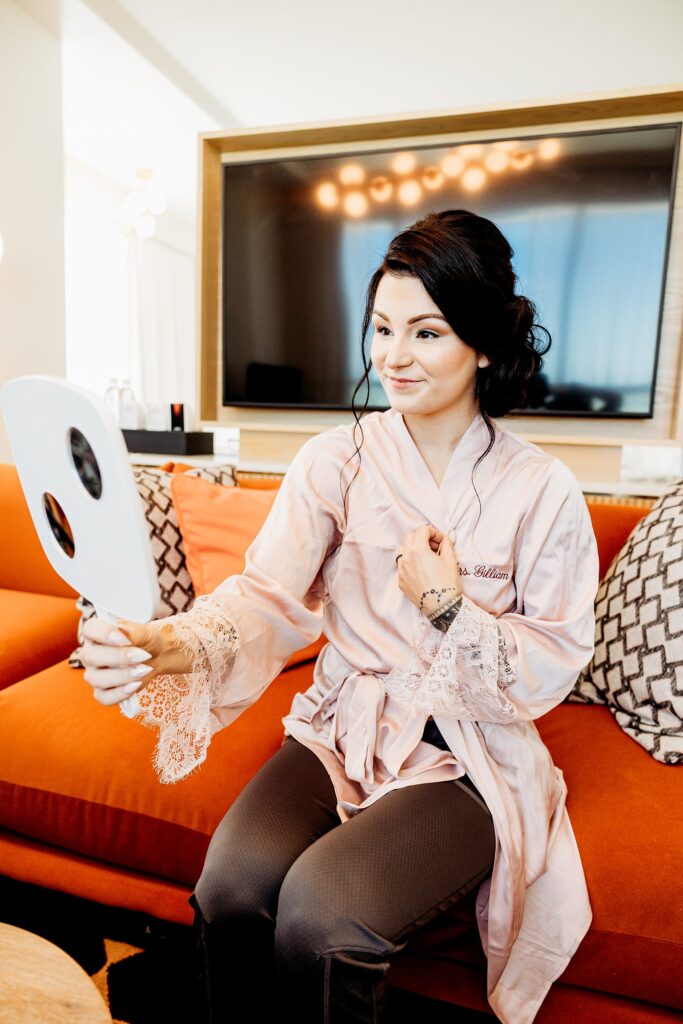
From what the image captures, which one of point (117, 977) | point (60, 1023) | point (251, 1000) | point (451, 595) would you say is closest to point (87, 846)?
point (117, 977)

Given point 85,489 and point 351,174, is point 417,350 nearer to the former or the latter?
point 85,489

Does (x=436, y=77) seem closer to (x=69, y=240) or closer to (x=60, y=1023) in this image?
(x=69, y=240)

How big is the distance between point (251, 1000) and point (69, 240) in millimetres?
5280

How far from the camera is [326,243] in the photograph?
8.46 ft

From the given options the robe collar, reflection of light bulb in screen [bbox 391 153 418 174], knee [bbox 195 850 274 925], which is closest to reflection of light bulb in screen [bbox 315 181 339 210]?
reflection of light bulb in screen [bbox 391 153 418 174]

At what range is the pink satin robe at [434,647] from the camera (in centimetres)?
86

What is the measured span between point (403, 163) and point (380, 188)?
12 cm

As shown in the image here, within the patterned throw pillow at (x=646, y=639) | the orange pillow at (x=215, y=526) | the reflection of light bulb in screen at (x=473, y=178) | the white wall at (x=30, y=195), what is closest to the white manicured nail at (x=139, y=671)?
the orange pillow at (x=215, y=526)

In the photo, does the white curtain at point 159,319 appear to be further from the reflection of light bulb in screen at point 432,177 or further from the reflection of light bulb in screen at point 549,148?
the reflection of light bulb in screen at point 549,148

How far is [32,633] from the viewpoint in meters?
Answer: 1.58

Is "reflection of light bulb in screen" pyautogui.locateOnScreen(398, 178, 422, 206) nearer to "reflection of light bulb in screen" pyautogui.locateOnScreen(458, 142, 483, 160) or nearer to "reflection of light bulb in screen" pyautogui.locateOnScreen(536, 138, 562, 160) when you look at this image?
"reflection of light bulb in screen" pyautogui.locateOnScreen(458, 142, 483, 160)

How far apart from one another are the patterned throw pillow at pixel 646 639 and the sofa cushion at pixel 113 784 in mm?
653

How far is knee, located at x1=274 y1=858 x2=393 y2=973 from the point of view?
2.37ft

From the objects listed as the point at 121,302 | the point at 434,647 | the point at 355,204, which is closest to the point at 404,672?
the point at 434,647
